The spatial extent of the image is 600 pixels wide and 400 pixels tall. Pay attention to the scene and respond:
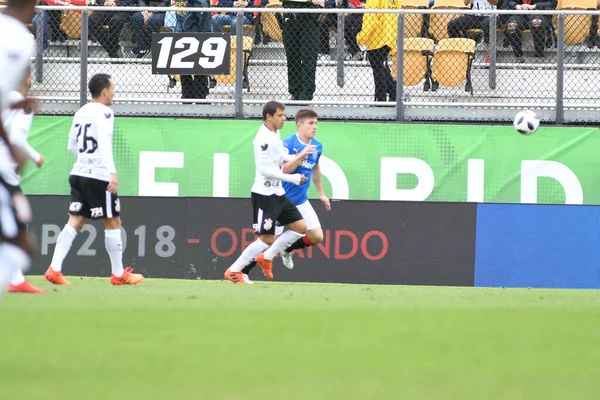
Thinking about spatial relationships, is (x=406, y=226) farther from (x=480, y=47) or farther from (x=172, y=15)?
(x=172, y=15)

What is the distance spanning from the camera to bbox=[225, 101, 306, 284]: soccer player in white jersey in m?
12.4

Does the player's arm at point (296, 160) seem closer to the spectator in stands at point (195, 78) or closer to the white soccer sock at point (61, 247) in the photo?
the white soccer sock at point (61, 247)

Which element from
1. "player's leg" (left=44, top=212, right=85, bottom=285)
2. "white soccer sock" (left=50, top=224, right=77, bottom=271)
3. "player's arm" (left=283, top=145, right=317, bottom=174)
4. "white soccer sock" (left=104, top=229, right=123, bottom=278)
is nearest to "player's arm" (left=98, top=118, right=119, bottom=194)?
"white soccer sock" (left=104, top=229, right=123, bottom=278)

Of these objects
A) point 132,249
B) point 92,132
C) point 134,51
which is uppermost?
point 134,51

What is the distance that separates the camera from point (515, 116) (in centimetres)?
1567

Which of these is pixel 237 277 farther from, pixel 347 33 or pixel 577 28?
pixel 577 28

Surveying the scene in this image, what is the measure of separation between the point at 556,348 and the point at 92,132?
6.40 meters

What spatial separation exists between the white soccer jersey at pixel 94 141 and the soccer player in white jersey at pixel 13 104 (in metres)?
5.10

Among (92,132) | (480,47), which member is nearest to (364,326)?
(92,132)

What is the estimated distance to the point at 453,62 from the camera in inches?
628

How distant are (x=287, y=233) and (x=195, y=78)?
4.01 m

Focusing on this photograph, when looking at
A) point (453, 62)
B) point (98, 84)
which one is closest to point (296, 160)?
point (98, 84)

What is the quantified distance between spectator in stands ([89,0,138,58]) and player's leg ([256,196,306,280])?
464 cm

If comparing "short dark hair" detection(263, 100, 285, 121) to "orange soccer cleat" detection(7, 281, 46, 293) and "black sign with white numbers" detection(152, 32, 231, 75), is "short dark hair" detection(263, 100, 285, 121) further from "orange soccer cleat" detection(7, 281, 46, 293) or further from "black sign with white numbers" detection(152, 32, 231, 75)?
"orange soccer cleat" detection(7, 281, 46, 293)
